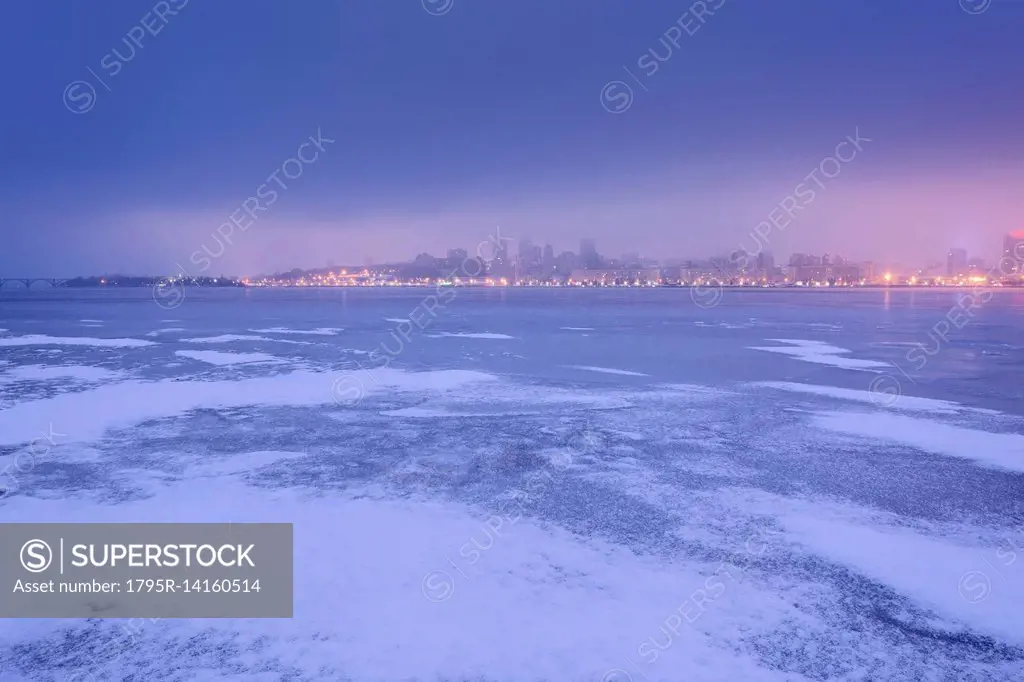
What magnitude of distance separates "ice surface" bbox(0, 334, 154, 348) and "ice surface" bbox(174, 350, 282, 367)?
3.29 metres

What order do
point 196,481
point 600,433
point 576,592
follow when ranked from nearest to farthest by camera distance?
point 576,592, point 196,481, point 600,433

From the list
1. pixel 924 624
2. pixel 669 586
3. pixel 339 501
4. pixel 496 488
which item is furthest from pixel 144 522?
pixel 924 624

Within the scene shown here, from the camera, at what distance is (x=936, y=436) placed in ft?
27.7

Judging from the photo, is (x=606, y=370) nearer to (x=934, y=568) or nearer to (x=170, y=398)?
(x=170, y=398)

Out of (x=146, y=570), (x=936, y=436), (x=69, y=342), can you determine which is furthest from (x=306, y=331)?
(x=936, y=436)

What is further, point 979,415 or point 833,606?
point 979,415

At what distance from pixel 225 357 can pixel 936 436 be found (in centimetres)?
1525

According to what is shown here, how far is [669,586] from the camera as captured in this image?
449 cm

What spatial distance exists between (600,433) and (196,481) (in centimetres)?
480

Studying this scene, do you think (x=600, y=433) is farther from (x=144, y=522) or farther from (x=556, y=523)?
(x=144, y=522)

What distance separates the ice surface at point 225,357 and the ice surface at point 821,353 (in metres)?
13.3

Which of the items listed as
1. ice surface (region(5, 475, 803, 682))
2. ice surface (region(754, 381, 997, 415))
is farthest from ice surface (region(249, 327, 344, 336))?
ice surface (region(5, 475, 803, 682))

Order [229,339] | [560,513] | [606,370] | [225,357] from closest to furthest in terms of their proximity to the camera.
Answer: [560,513]
[606,370]
[225,357]
[229,339]

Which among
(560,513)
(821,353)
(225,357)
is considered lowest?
(821,353)
